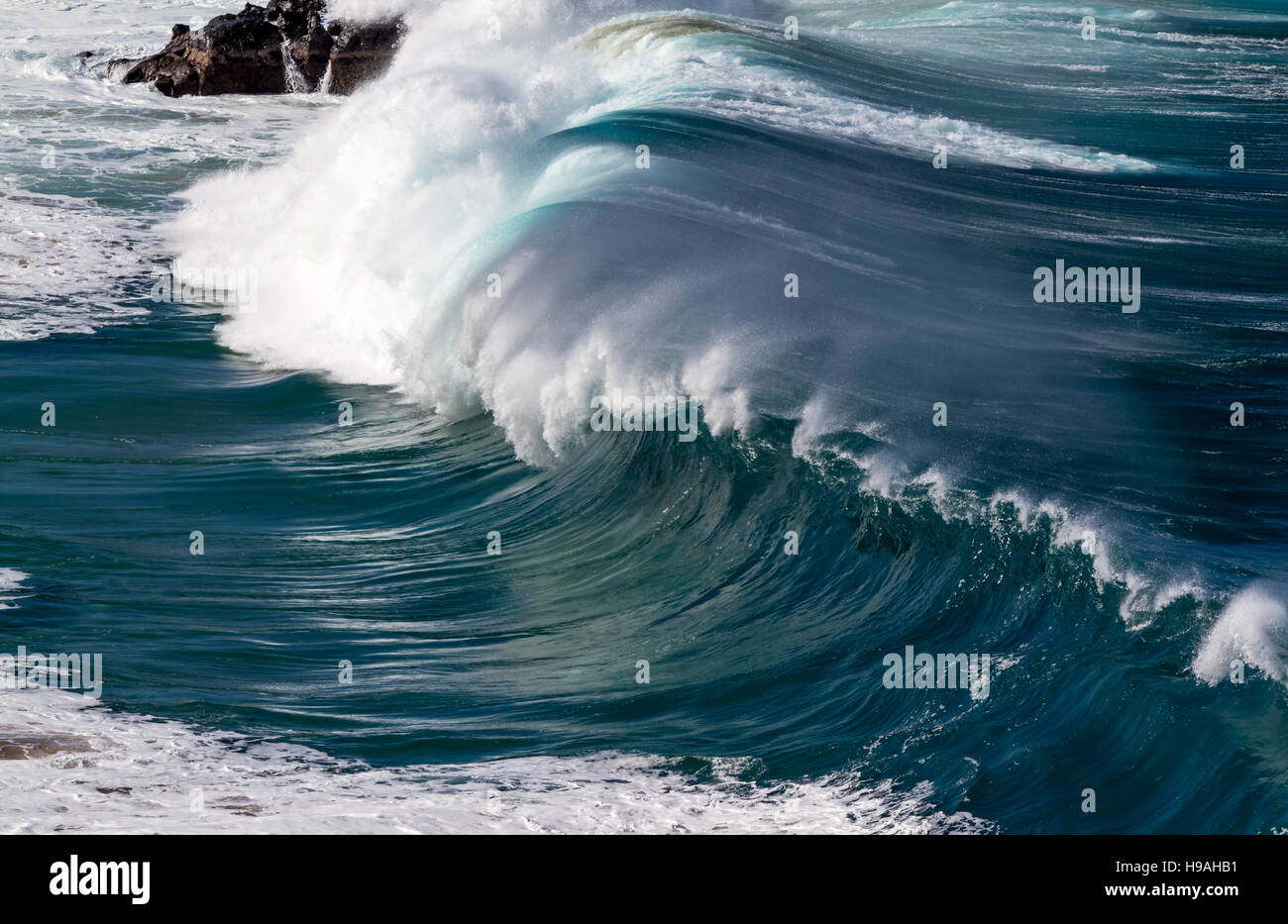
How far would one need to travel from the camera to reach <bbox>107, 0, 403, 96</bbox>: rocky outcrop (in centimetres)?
2603

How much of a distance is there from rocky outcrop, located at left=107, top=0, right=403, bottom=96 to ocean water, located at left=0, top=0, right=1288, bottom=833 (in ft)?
28.4

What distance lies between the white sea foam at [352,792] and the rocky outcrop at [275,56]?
21.6 meters

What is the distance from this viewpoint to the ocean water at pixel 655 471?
6043mm

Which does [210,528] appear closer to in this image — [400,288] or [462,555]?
[462,555]

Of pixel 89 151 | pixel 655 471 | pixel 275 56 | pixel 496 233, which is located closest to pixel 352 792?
pixel 655 471

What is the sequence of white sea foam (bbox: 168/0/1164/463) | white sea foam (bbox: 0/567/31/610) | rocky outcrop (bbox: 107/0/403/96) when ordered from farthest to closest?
rocky outcrop (bbox: 107/0/403/96), white sea foam (bbox: 168/0/1164/463), white sea foam (bbox: 0/567/31/610)

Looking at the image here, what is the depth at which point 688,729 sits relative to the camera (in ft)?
21.6

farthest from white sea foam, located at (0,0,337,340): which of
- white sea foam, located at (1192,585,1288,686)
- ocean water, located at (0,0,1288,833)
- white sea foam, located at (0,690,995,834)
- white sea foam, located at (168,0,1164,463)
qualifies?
white sea foam, located at (1192,585,1288,686)

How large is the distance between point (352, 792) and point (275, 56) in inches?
918

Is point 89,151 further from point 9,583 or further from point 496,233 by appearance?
point 9,583

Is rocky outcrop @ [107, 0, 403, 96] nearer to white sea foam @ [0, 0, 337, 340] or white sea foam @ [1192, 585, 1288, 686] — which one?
white sea foam @ [0, 0, 337, 340]

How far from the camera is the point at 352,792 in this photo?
5.81 m
